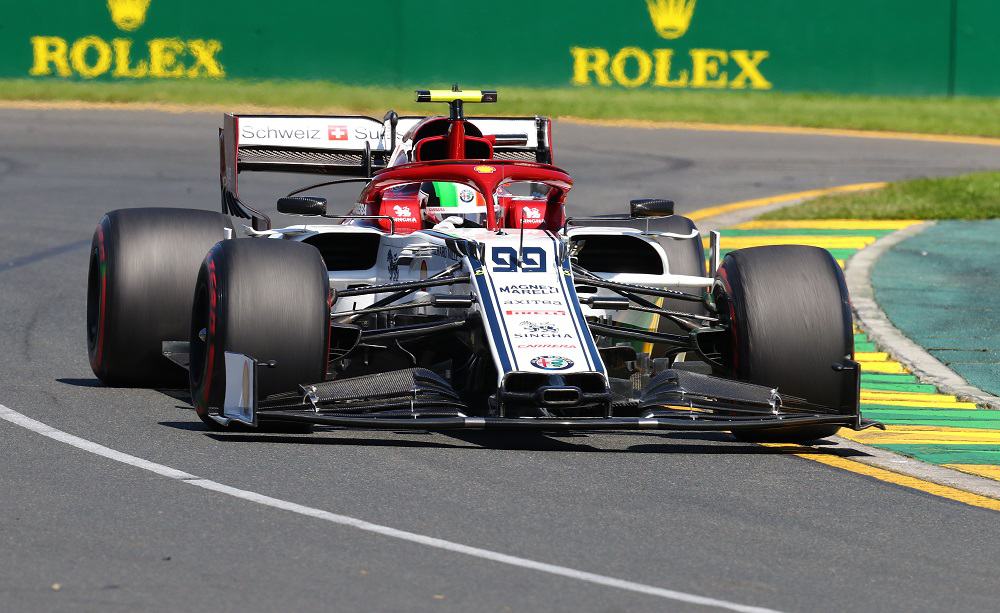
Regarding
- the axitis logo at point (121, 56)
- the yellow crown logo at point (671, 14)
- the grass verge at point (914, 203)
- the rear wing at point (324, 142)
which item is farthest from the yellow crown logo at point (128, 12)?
the rear wing at point (324, 142)

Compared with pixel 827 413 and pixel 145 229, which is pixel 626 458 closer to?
pixel 827 413

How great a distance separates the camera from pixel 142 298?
9.70m

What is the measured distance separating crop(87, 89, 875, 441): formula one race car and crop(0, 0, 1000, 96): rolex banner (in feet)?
56.8

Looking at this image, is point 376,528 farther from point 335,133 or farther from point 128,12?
point 128,12

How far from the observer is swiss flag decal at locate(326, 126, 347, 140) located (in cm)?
1212

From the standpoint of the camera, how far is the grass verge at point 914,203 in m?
18.4

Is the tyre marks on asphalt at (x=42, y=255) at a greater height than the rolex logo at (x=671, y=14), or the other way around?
the rolex logo at (x=671, y=14)

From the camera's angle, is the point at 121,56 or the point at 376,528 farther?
the point at 121,56

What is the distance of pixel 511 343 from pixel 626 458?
729 millimetres

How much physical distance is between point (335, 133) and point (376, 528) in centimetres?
589

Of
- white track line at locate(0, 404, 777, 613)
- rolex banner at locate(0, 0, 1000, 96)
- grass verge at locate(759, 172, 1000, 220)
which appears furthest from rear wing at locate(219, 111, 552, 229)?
rolex banner at locate(0, 0, 1000, 96)

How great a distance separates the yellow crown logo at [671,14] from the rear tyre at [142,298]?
19.2 metres

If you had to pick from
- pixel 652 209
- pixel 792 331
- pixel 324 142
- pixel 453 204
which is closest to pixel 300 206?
pixel 453 204

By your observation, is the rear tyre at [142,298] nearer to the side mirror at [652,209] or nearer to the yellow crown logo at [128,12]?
the side mirror at [652,209]
